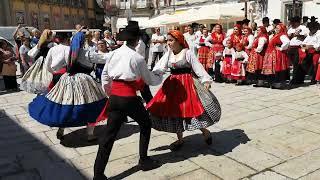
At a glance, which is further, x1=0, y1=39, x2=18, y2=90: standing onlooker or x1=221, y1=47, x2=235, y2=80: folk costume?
x1=0, y1=39, x2=18, y2=90: standing onlooker

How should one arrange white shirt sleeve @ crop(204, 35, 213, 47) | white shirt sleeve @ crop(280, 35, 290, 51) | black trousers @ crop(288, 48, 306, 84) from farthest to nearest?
white shirt sleeve @ crop(204, 35, 213, 47)
black trousers @ crop(288, 48, 306, 84)
white shirt sleeve @ crop(280, 35, 290, 51)

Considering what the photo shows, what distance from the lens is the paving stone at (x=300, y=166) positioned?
3941mm

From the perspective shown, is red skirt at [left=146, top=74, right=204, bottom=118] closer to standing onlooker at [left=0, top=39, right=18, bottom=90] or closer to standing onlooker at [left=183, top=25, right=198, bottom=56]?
standing onlooker at [left=0, top=39, right=18, bottom=90]

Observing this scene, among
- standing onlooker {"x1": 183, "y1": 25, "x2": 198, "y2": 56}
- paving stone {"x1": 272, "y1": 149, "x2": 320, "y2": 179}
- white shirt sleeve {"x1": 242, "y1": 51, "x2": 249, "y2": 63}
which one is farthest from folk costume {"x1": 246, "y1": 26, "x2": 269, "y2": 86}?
paving stone {"x1": 272, "y1": 149, "x2": 320, "y2": 179}

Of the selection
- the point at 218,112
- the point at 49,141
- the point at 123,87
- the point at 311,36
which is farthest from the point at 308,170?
the point at 311,36

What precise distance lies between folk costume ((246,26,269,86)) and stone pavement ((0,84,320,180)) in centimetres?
216

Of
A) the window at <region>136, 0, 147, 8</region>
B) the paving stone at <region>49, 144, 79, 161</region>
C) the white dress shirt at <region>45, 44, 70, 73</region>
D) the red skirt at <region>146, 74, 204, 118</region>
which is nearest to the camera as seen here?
the red skirt at <region>146, 74, 204, 118</region>

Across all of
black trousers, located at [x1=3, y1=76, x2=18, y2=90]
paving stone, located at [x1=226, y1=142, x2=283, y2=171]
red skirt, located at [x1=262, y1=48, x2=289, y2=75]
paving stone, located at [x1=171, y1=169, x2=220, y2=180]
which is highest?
red skirt, located at [x1=262, y1=48, x2=289, y2=75]

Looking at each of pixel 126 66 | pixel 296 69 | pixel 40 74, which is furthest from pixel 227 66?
pixel 126 66

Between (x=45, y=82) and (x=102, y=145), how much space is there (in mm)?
2681

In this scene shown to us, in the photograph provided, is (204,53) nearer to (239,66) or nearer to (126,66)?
(239,66)

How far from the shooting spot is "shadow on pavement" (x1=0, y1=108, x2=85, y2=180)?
4309mm

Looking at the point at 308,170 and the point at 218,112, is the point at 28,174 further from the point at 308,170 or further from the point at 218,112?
the point at 308,170

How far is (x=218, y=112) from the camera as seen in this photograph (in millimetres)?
4578
